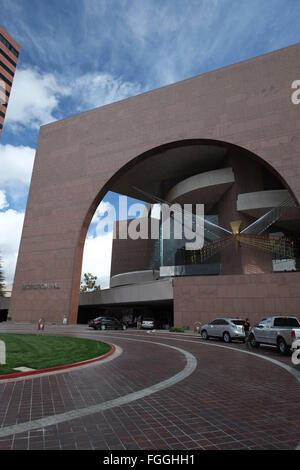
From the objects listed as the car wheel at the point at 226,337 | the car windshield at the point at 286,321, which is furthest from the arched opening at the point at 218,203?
the car windshield at the point at 286,321

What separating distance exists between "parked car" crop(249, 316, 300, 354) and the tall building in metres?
84.7

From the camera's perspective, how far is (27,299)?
3750 centimetres

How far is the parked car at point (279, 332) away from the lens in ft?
41.1

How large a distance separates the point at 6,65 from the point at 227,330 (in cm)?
9396

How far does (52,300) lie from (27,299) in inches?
158

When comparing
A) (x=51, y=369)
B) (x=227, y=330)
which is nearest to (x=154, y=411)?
(x=51, y=369)

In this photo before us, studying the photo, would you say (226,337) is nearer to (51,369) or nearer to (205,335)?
(205,335)

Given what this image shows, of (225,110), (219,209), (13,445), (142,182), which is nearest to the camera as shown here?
(13,445)

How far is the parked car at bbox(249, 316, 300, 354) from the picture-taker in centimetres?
1253

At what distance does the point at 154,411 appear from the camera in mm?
5242

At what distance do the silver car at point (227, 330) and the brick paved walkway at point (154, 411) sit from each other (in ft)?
30.5

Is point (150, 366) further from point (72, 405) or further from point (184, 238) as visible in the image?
point (184, 238)

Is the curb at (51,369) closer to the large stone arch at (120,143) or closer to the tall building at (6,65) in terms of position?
the large stone arch at (120,143)
